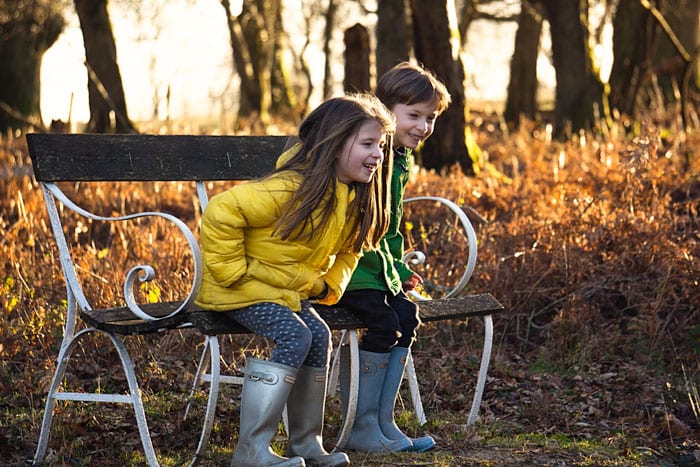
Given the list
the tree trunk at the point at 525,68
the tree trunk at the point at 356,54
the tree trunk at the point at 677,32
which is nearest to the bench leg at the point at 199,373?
the tree trunk at the point at 356,54

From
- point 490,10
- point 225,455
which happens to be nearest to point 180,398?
point 225,455

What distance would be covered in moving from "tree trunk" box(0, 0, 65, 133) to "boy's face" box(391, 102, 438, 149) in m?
13.0

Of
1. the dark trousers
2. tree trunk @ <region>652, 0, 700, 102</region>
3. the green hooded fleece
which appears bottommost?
the dark trousers

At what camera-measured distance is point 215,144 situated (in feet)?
14.2

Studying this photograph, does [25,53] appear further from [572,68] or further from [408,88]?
[408,88]

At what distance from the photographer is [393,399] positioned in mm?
3826

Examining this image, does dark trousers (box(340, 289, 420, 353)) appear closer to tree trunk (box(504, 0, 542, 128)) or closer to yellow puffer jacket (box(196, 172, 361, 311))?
A: yellow puffer jacket (box(196, 172, 361, 311))

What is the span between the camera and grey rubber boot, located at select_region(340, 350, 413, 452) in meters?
3.74

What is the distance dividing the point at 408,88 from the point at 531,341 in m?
2.15

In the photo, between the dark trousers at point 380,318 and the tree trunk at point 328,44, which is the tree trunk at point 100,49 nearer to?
the dark trousers at point 380,318

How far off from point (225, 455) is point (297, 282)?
2.47 ft

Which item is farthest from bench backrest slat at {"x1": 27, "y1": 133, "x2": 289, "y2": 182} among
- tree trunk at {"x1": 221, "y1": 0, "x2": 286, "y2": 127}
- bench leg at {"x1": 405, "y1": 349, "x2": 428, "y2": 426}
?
tree trunk at {"x1": 221, "y1": 0, "x2": 286, "y2": 127}

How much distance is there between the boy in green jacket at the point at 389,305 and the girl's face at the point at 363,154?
1.44ft

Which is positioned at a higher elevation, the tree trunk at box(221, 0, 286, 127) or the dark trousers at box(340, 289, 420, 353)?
the tree trunk at box(221, 0, 286, 127)
